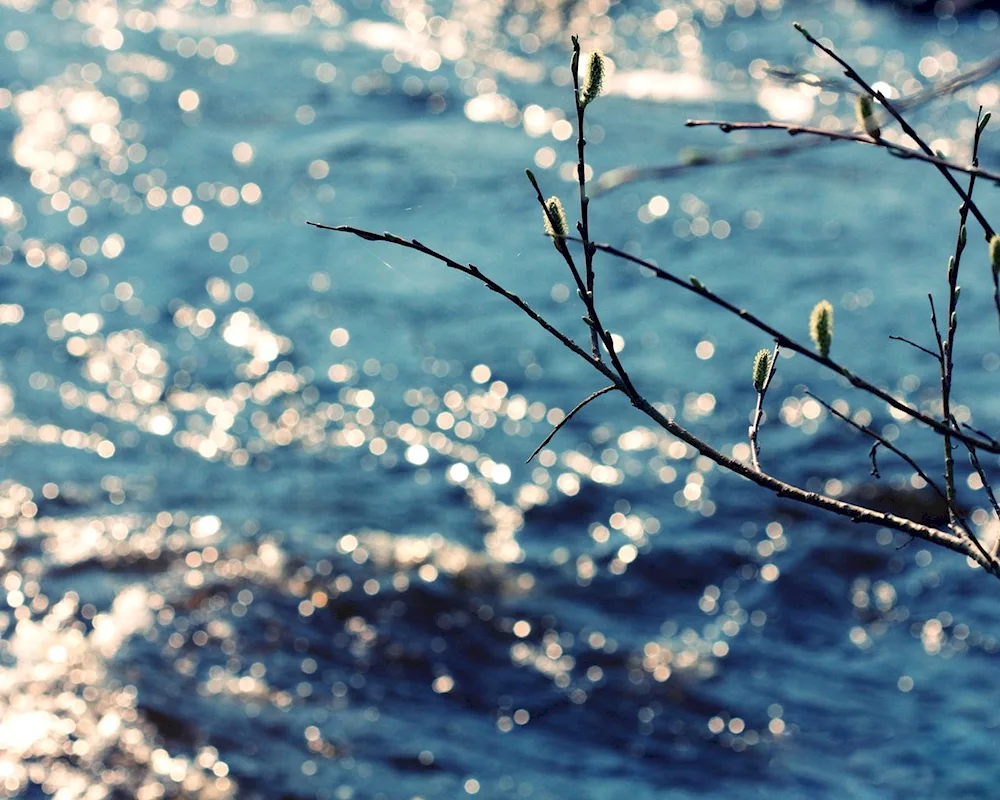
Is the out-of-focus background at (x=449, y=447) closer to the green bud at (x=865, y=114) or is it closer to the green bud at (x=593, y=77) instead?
the green bud at (x=865, y=114)

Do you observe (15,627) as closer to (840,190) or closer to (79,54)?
(840,190)

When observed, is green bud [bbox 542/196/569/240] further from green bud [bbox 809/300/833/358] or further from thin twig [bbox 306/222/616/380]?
green bud [bbox 809/300/833/358]

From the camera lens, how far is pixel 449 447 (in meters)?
5.10

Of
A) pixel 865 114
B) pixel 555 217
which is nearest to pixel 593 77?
pixel 555 217

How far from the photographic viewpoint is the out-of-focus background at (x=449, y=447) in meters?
3.68

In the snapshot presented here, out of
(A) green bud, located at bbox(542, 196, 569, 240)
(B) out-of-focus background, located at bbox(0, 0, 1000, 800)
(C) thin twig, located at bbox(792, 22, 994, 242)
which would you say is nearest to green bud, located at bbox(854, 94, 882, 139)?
(C) thin twig, located at bbox(792, 22, 994, 242)

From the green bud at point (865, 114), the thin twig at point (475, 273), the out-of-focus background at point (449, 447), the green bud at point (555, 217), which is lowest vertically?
the thin twig at point (475, 273)

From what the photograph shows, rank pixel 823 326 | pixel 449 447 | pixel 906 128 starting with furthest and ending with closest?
1. pixel 449 447
2. pixel 906 128
3. pixel 823 326

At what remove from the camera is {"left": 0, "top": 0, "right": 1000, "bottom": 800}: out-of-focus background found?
3.68m

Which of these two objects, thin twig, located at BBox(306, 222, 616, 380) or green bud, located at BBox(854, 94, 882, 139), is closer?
thin twig, located at BBox(306, 222, 616, 380)

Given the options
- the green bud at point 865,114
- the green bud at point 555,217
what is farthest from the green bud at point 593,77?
the green bud at point 865,114

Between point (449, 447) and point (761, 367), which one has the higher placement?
point (449, 447)

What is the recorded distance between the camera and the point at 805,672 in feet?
13.0

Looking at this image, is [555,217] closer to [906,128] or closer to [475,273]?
[475,273]
